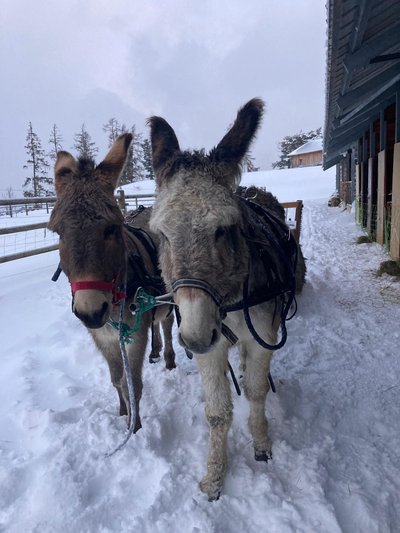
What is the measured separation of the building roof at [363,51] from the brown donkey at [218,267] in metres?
3.63

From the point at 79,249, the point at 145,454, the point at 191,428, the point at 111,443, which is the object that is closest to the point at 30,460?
the point at 111,443

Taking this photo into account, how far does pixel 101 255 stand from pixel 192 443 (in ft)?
5.76

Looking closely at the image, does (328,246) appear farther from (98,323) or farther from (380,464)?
(98,323)

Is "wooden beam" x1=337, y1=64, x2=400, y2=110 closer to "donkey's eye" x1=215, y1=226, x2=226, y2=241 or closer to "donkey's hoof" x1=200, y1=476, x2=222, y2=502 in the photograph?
"donkey's eye" x1=215, y1=226, x2=226, y2=241

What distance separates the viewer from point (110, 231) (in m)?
2.42

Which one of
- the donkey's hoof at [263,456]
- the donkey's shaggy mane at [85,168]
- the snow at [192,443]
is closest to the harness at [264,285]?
the donkey's hoof at [263,456]

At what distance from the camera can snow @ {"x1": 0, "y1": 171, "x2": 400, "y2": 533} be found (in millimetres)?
2119

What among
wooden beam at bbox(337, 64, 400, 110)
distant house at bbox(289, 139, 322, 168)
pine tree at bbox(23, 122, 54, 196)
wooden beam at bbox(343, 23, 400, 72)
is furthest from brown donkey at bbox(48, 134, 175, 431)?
distant house at bbox(289, 139, 322, 168)

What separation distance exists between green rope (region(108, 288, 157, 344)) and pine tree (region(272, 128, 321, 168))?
76.8 metres

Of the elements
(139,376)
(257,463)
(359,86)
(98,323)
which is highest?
(359,86)

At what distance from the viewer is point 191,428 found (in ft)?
9.65

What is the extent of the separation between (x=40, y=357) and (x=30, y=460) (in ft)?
5.99

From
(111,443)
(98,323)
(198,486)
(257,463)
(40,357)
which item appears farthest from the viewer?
(40,357)

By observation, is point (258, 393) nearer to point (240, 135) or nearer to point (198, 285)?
point (198, 285)
